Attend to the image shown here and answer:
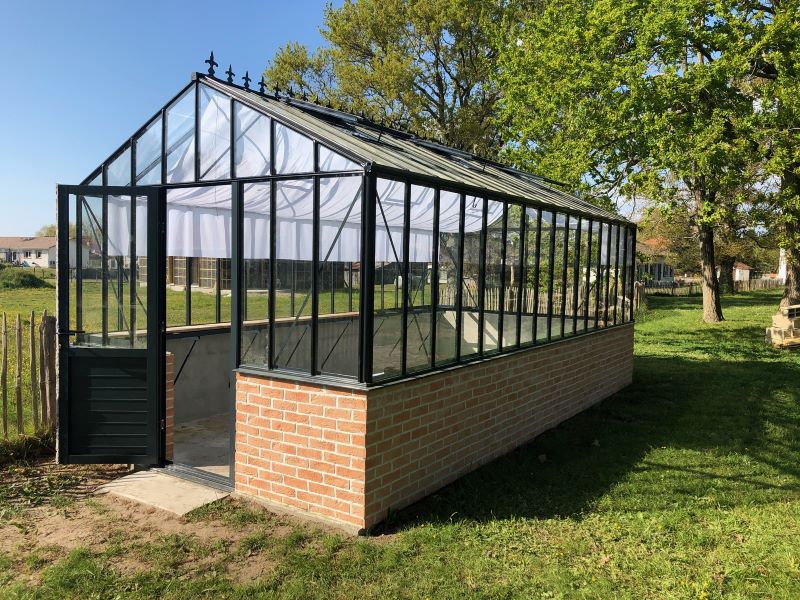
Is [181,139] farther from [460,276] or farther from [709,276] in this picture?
[709,276]

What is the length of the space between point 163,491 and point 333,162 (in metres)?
3.21

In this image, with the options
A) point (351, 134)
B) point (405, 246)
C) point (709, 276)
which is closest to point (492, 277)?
point (405, 246)

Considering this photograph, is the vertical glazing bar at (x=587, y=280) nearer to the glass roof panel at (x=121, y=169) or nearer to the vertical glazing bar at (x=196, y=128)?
the vertical glazing bar at (x=196, y=128)

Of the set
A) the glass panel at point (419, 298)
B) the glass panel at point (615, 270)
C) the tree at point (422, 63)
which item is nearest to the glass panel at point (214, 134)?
the glass panel at point (419, 298)

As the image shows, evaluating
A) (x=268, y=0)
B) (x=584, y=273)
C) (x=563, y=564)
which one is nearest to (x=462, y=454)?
(x=563, y=564)

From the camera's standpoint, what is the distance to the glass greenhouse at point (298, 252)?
463cm

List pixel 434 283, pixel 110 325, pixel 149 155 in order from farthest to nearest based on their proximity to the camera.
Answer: pixel 149 155 → pixel 110 325 → pixel 434 283

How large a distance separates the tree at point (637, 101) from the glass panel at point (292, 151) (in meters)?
9.80

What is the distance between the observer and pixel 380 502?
4496 millimetres

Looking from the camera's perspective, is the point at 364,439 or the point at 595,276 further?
the point at 595,276

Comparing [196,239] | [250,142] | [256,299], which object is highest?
[250,142]

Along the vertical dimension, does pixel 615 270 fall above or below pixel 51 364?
above

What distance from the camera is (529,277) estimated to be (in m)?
7.07

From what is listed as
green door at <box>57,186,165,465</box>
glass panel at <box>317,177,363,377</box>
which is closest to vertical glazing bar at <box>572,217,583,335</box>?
glass panel at <box>317,177,363,377</box>
